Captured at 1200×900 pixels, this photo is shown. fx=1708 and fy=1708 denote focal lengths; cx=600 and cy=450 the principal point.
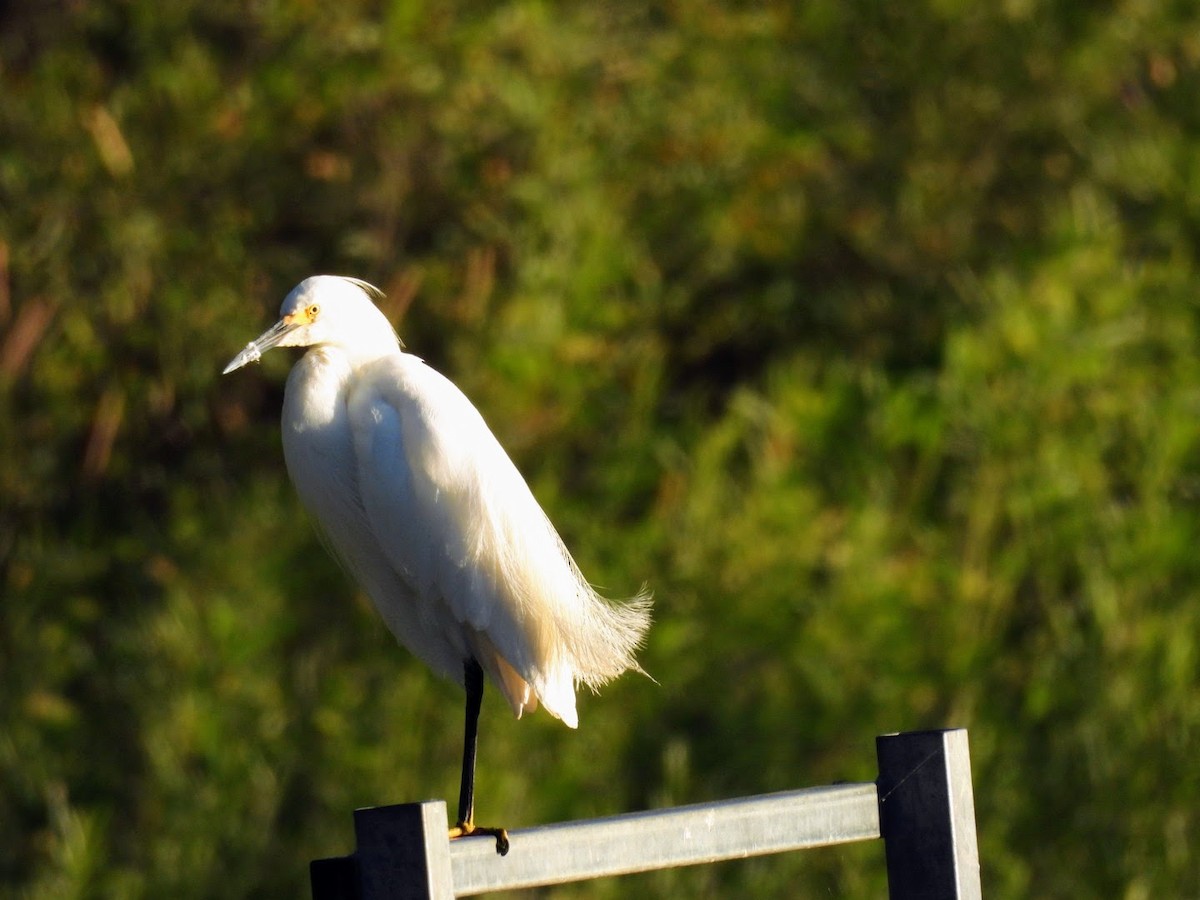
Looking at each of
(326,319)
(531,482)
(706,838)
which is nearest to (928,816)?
(706,838)

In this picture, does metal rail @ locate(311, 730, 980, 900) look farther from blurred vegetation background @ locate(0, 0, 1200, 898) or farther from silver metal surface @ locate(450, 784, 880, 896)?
blurred vegetation background @ locate(0, 0, 1200, 898)

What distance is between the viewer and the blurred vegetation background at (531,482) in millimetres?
4082

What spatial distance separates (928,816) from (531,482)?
273 centimetres

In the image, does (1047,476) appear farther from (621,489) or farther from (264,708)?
(264,708)

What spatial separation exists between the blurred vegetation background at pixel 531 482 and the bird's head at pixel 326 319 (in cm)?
193

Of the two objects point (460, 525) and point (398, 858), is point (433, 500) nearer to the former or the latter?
point (460, 525)

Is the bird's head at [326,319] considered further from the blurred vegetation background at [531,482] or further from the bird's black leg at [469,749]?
the blurred vegetation background at [531,482]

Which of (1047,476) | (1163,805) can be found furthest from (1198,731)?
(1047,476)

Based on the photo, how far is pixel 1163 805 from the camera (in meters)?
4.23

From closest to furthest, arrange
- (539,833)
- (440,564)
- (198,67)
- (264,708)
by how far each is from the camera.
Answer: (539,833), (440,564), (264,708), (198,67)

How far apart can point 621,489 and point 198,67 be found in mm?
1528

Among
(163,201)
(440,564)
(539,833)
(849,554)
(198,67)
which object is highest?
(198,67)

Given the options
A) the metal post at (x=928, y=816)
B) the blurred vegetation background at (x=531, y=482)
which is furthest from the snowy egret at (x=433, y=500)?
the blurred vegetation background at (x=531, y=482)

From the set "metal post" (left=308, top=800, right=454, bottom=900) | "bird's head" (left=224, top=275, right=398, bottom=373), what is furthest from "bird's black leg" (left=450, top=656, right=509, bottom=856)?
"metal post" (left=308, top=800, right=454, bottom=900)
